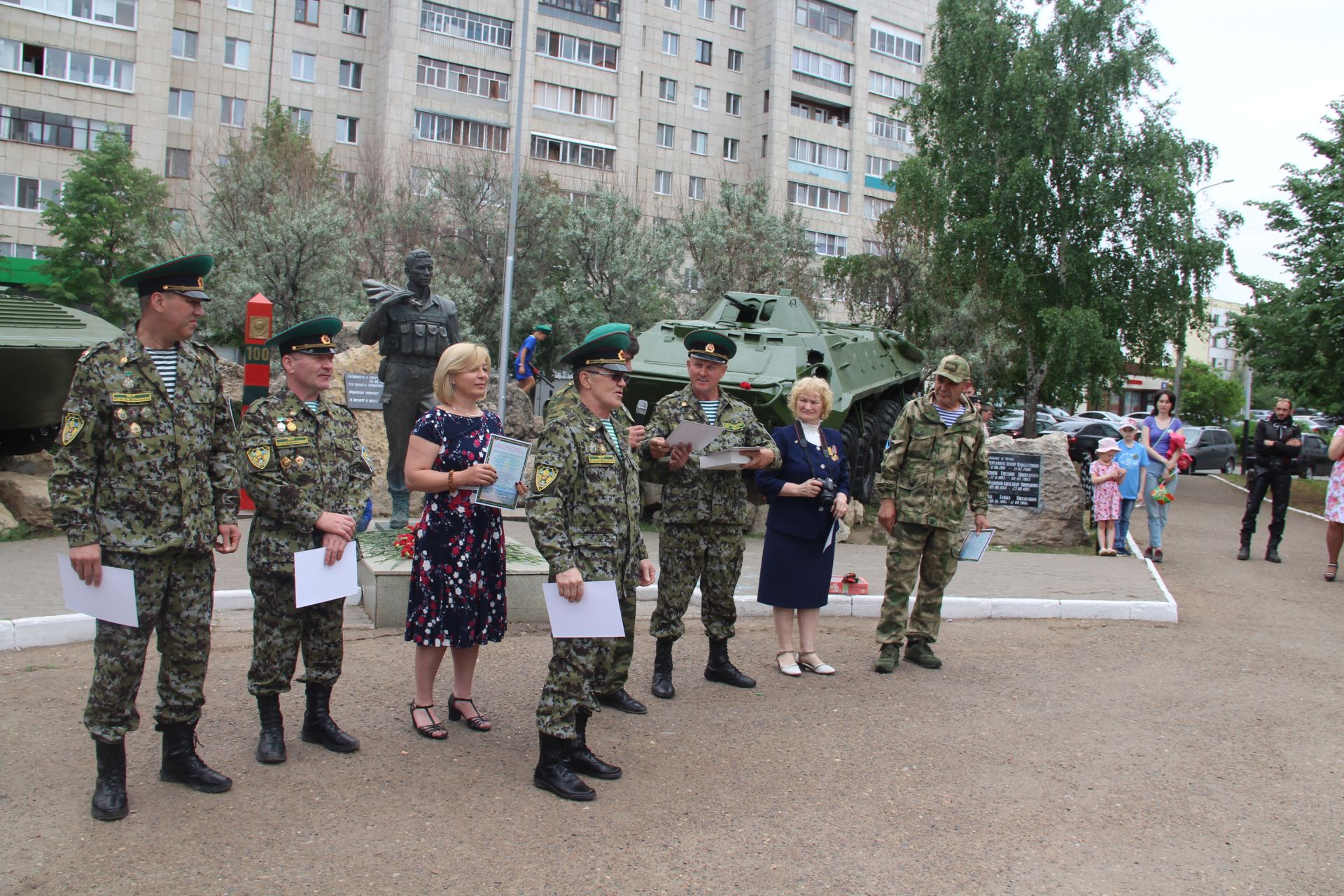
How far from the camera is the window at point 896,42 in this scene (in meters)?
52.2

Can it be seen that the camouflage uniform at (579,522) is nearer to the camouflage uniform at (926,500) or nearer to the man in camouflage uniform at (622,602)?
the man in camouflage uniform at (622,602)

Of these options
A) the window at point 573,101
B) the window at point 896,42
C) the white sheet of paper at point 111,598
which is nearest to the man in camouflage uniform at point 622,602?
the white sheet of paper at point 111,598

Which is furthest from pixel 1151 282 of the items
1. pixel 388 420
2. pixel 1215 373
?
pixel 1215 373

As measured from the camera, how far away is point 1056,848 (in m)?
3.97

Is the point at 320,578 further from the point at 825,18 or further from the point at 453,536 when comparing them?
the point at 825,18

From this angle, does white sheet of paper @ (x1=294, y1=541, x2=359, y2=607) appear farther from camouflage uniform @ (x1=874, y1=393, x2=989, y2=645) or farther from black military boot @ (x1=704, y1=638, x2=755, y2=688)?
camouflage uniform @ (x1=874, y1=393, x2=989, y2=645)

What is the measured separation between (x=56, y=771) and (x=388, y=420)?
14.5ft

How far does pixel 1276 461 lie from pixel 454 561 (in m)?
9.96

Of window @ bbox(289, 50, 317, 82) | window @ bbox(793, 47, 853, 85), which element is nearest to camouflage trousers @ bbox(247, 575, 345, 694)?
window @ bbox(289, 50, 317, 82)

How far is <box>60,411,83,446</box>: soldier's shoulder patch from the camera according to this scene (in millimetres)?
3791

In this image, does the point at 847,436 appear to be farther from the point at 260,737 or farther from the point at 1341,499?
the point at 260,737

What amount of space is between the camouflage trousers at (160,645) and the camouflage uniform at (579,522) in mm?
1300

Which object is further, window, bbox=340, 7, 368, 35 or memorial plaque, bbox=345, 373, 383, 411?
window, bbox=340, 7, 368, 35

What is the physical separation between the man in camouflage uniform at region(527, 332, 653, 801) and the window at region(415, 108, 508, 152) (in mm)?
37250
